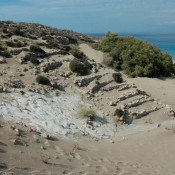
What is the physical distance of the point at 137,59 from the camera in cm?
3588

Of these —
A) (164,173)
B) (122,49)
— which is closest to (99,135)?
(164,173)

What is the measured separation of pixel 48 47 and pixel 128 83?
942 centimetres

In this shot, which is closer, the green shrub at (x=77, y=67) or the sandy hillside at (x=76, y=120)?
the sandy hillside at (x=76, y=120)

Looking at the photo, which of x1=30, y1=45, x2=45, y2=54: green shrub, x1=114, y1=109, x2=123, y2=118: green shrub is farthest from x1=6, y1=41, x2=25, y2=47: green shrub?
x1=114, y1=109, x2=123, y2=118: green shrub

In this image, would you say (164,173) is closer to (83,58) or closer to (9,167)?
(9,167)

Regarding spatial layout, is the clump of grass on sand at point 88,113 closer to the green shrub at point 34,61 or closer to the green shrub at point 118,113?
the green shrub at point 118,113

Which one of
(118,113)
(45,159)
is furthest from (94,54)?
(45,159)

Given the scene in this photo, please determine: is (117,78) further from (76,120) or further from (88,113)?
(76,120)

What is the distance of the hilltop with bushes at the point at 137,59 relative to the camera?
35.0m

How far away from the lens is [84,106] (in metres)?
26.3

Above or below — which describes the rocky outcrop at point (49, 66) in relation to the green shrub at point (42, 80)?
above

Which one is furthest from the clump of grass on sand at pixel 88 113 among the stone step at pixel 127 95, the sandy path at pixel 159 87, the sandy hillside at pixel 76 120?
the sandy path at pixel 159 87

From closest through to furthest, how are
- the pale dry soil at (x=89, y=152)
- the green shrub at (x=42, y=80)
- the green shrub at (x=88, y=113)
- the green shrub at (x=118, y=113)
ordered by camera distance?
the pale dry soil at (x=89, y=152) → the green shrub at (x=88, y=113) → the green shrub at (x=118, y=113) → the green shrub at (x=42, y=80)

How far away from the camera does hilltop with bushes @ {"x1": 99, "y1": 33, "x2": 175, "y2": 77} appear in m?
35.0
